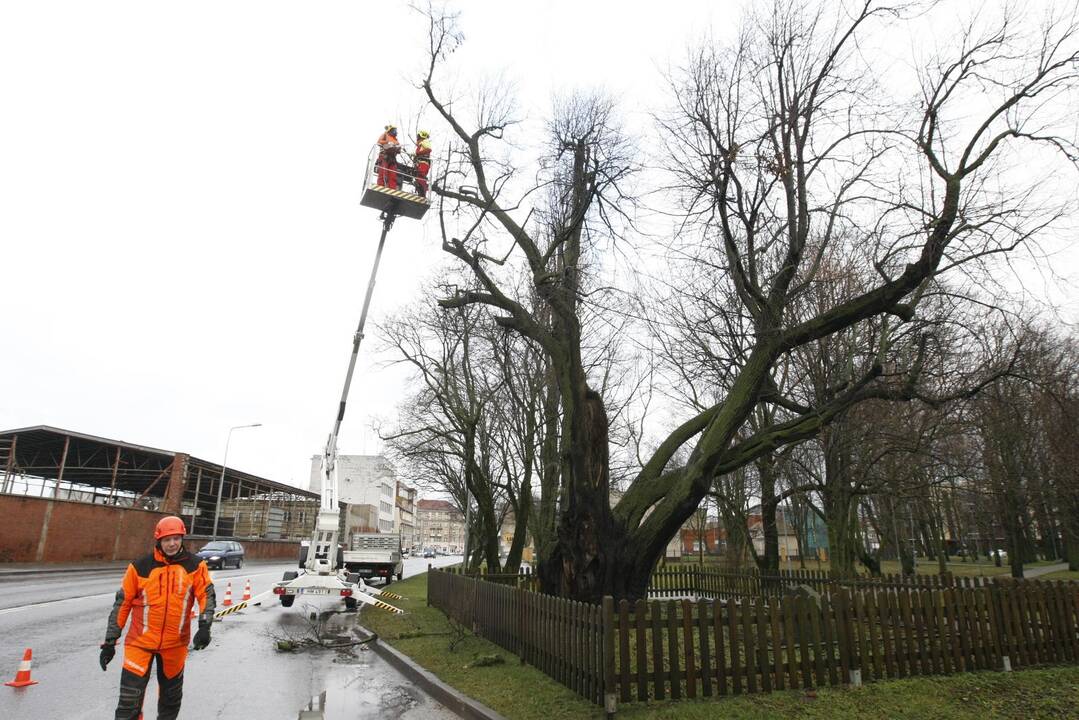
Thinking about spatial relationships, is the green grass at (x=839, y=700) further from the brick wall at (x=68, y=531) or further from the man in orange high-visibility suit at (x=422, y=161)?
the brick wall at (x=68, y=531)

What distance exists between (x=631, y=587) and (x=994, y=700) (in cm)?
508

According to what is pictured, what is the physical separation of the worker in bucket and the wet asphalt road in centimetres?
940

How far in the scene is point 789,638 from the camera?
698 centimetres

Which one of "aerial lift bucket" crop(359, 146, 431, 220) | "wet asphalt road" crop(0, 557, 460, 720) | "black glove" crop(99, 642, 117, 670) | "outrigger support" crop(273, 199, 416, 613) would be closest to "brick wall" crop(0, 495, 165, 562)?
"wet asphalt road" crop(0, 557, 460, 720)

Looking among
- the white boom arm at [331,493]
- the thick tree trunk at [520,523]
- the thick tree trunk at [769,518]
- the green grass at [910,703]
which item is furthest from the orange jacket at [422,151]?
the thick tree trunk at [769,518]

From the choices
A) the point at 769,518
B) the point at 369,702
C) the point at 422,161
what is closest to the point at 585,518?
the point at 369,702

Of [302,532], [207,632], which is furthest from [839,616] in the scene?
[302,532]

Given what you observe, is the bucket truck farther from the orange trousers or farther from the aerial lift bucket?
the orange trousers

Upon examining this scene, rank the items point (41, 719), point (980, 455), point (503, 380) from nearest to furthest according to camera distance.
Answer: point (41, 719) < point (503, 380) < point (980, 455)

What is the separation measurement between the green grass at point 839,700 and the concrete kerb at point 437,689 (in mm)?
144

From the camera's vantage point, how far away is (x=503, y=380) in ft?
71.3

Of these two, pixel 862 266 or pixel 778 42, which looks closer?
pixel 778 42

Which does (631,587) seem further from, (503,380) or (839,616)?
(503,380)

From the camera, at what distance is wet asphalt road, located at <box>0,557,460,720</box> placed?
659cm
